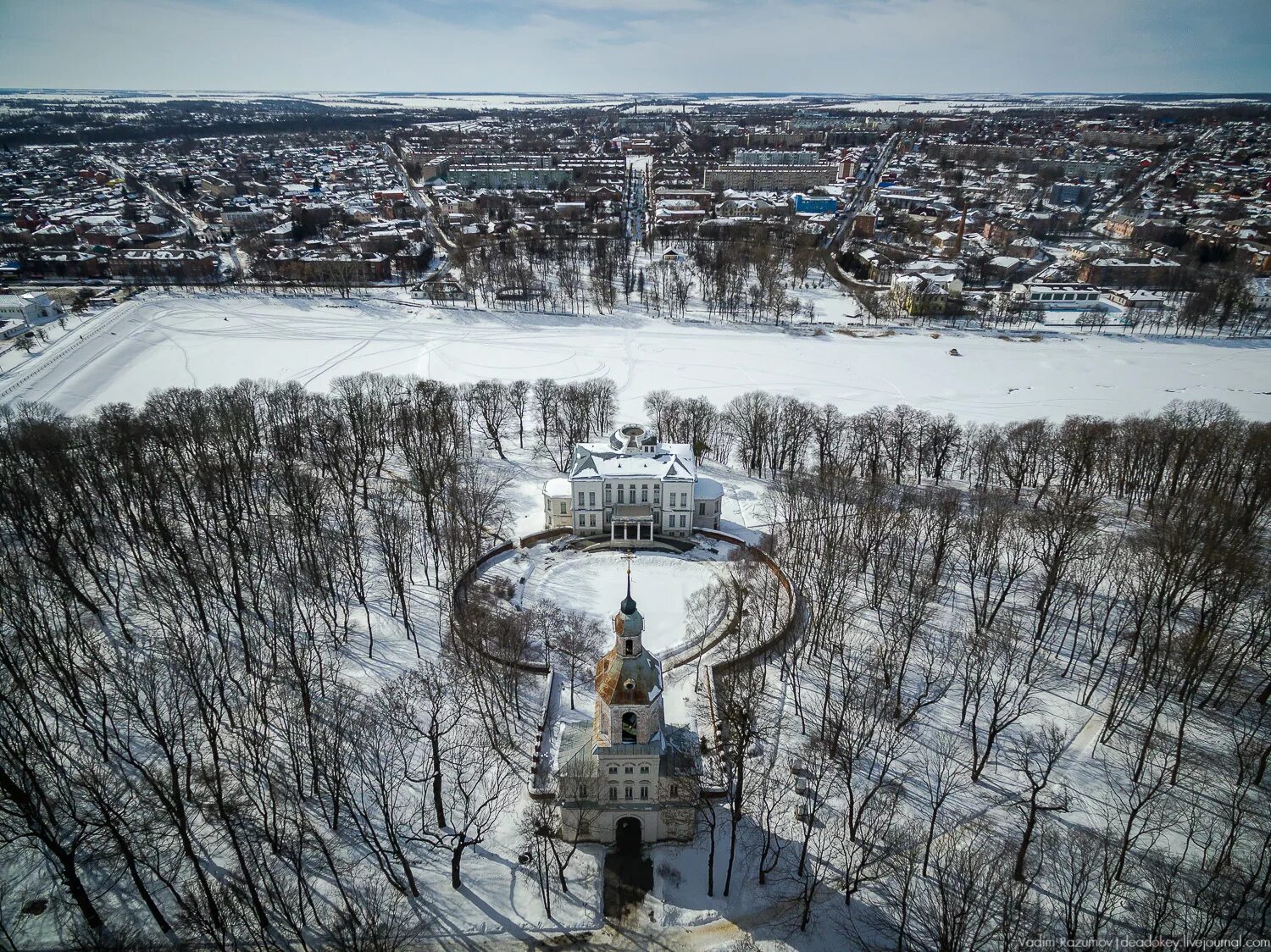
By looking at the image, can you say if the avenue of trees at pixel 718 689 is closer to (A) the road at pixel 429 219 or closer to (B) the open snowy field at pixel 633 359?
(B) the open snowy field at pixel 633 359

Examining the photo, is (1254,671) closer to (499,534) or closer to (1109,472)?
(1109,472)

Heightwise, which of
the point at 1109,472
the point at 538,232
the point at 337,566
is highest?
the point at 538,232

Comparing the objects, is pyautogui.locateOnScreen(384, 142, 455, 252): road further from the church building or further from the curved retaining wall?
the church building

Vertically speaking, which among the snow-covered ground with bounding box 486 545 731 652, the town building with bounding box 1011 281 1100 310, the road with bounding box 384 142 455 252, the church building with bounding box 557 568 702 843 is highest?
the road with bounding box 384 142 455 252

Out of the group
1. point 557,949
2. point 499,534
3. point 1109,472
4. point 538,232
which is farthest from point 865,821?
point 538,232

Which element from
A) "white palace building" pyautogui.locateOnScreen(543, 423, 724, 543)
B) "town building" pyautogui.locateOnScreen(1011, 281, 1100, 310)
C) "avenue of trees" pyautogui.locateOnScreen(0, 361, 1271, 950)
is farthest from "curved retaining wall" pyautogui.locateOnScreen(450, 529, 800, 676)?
"town building" pyautogui.locateOnScreen(1011, 281, 1100, 310)

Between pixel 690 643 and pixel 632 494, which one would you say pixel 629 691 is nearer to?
pixel 690 643

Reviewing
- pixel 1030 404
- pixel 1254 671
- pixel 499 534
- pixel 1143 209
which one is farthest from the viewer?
pixel 1143 209
